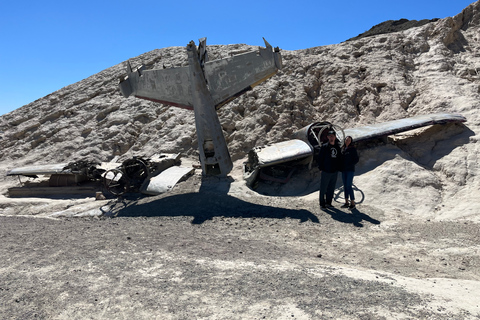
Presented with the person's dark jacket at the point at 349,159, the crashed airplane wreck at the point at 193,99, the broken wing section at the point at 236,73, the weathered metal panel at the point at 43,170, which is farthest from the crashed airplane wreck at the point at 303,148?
the weathered metal panel at the point at 43,170

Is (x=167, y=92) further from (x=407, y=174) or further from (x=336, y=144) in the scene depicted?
(x=407, y=174)

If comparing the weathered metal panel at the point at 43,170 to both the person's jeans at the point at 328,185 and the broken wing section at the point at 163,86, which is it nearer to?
the broken wing section at the point at 163,86

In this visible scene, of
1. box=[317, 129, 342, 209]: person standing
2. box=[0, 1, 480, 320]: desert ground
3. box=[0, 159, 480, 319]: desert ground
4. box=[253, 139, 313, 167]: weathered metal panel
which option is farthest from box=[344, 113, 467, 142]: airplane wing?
box=[317, 129, 342, 209]: person standing

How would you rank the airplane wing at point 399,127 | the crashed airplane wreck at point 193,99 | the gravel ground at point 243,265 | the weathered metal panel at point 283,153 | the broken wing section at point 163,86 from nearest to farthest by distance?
the gravel ground at point 243,265 → the crashed airplane wreck at point 193,99 → the weathered metal panel at point 283,153 → the airplane wing at point 399,127 → the broken wing section at point 163,86

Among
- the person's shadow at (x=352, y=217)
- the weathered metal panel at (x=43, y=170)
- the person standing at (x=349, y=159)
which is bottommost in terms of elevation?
the person's shadow at (x=352, y=217)

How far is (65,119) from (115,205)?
11813mm

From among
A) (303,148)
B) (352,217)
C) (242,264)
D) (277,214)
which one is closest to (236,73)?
(303,148)

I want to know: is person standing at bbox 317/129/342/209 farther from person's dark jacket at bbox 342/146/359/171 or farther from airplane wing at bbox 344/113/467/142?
airplane wing at bbox 344/113/467/142

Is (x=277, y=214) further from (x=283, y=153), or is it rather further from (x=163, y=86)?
(x=163, y=86)

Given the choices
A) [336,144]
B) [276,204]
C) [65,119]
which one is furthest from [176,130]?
[336,144]

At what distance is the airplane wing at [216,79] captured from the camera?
1036 centimetres

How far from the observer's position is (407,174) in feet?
32.3

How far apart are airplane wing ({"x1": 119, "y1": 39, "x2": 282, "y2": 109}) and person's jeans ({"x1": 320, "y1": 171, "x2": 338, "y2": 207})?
3766 millimetres

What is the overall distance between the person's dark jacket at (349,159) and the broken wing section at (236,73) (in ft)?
11.9
